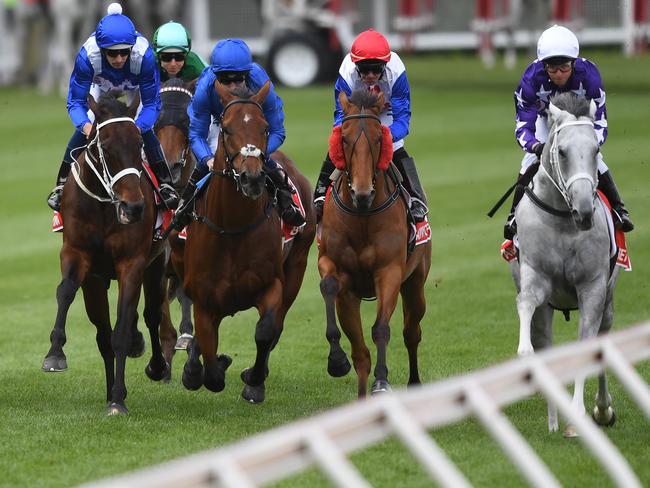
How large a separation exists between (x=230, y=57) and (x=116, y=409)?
2210 mm

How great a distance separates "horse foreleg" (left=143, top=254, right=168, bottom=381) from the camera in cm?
959

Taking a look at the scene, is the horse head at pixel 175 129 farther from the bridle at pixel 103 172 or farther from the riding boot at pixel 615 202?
the riding boot at pixel 615 202

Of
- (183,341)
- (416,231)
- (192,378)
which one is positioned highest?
(416,231)

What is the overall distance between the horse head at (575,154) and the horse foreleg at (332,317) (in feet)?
4.92

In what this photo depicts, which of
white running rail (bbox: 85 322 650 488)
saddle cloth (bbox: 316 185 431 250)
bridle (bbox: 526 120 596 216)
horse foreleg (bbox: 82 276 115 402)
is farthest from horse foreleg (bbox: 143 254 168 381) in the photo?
white running rail (bbox: 85 322 650 488)

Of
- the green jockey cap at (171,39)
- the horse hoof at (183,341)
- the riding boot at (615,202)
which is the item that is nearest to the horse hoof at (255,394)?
the horse hoof at (183,341)

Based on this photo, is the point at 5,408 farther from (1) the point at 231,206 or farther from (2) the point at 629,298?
(2) the point at 629,298

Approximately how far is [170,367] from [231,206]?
2.11m

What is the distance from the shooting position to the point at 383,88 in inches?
348

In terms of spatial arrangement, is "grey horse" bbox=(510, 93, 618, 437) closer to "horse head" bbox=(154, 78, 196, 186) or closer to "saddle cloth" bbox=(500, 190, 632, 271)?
"saddle cloth" bbox=(500, 190, 632, 271)

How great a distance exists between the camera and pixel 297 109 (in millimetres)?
25859

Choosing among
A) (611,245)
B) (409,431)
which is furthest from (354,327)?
(409,431)

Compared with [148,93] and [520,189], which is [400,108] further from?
[148,93]

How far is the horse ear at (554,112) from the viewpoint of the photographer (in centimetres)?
770
